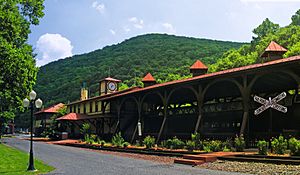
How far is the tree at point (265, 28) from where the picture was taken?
85.4 m

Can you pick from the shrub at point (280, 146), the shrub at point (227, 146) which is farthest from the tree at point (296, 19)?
the shrub at point (280, 146)

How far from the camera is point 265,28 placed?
285ft

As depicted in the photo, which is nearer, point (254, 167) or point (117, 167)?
point (254, 167)

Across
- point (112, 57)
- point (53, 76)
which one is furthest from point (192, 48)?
point (53, 76)

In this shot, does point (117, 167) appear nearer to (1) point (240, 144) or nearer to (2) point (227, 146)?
(1) point (240, 144)

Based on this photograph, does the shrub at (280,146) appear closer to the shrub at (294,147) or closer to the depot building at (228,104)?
the shrub at (294,147)

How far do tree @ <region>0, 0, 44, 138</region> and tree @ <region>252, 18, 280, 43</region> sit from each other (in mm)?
69403

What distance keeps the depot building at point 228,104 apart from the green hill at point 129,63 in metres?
41.6

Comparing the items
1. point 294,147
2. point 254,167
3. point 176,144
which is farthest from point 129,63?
point 254,167

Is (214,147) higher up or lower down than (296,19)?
lower down

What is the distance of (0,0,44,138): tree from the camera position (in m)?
21.0

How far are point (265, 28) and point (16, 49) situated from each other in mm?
75673

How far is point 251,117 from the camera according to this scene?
26.6 meters

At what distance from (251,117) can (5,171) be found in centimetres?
1789
